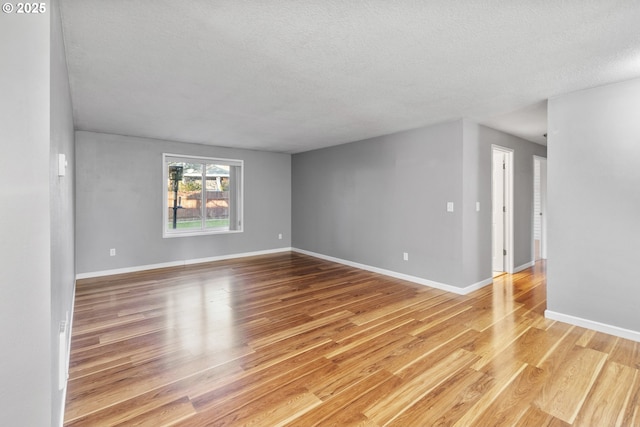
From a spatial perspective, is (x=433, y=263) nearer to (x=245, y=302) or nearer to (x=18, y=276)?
(x=245, y=302)

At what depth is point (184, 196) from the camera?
5.80 meters

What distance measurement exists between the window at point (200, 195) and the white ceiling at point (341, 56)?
5.96 ft

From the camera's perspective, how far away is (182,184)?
577 centimetres

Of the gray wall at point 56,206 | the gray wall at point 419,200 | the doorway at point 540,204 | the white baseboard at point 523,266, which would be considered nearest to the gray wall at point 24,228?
the gray wall at point 56,206

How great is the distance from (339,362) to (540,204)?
19.6ft

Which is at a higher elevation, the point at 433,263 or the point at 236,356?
the point at 433,263

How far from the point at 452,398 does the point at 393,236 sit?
3107 millimetres

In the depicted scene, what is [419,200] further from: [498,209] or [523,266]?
[523,266]

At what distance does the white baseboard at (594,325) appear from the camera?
2.72 m

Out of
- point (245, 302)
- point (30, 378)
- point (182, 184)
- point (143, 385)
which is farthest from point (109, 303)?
point (30, 378)

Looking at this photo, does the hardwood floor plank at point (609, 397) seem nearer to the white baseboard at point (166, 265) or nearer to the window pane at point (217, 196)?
the white baseboard at point (166, 265)

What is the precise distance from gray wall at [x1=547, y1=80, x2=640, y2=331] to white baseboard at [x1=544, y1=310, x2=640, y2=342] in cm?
4

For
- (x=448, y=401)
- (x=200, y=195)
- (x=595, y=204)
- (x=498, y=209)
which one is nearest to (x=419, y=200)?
(x=498, y=209)

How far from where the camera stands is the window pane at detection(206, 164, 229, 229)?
6.12 metres
